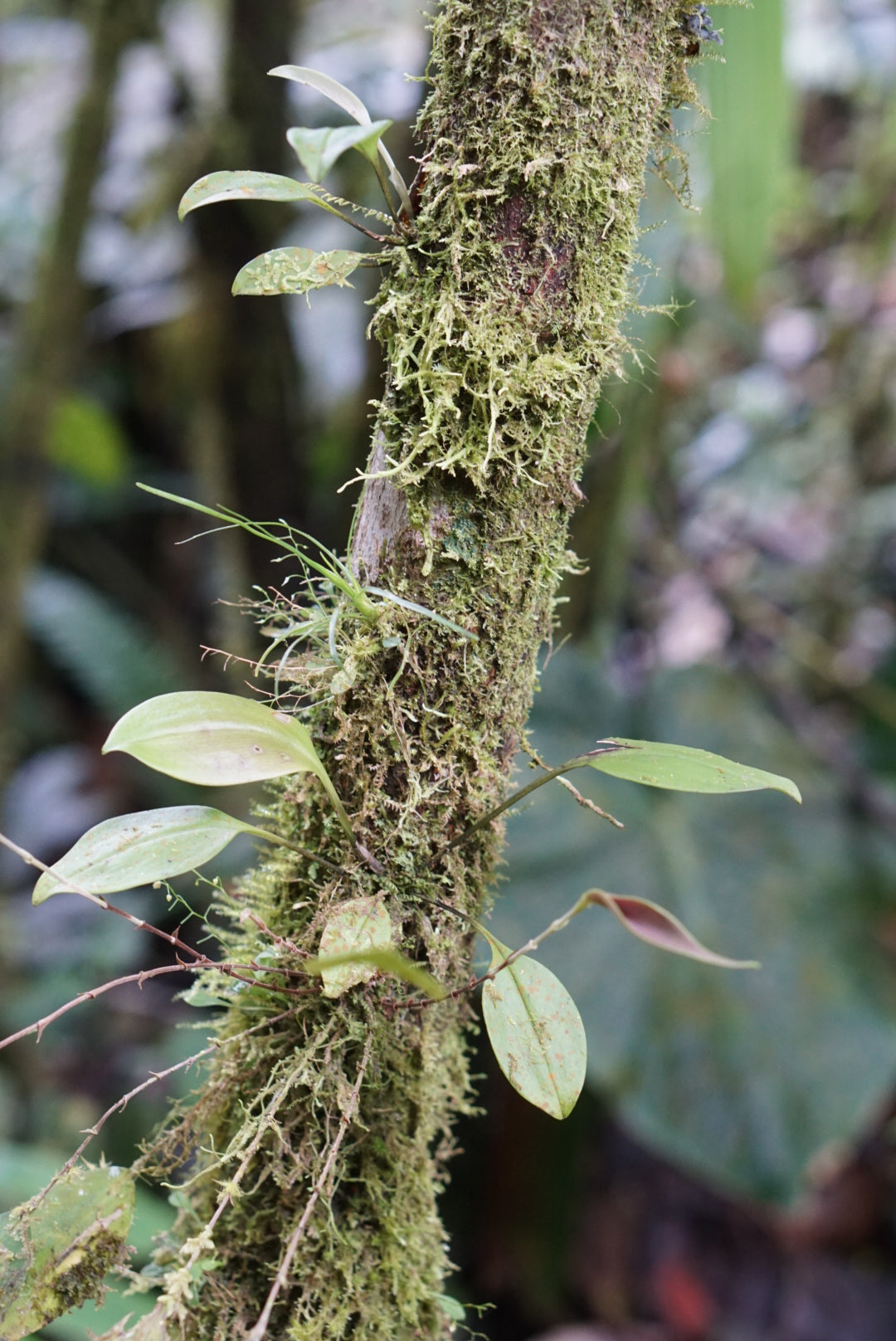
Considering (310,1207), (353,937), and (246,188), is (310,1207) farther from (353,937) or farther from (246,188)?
(246,188)

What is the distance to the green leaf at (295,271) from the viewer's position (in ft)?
1.43

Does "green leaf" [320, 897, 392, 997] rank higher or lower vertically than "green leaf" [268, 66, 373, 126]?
lower

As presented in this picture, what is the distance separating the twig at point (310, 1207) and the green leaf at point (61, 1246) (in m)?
0.07

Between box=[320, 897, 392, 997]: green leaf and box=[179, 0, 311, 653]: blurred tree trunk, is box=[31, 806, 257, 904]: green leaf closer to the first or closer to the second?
box=[320, 897, 392, 997]: green leaf

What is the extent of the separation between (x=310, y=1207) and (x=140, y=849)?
17 cm

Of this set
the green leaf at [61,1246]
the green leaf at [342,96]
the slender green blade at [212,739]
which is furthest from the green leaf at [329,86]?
the green leaf at [61,1246]

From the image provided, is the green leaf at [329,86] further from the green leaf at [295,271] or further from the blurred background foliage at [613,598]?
the blurred background foliage at [613,598]

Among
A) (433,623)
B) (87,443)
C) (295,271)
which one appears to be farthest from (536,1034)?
(87,443)

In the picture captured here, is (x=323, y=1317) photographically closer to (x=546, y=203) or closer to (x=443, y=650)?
(x=443, y=650)

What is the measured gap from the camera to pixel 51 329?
5.46 feet

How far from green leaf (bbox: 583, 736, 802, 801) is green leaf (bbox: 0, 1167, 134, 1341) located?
288mm

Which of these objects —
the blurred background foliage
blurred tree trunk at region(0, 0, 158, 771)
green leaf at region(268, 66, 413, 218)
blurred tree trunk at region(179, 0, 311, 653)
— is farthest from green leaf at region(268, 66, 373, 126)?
blurred tree trunk at region(179, 0, 311, 653)

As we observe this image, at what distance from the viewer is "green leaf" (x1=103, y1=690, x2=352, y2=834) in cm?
39

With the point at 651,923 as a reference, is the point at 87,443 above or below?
below
